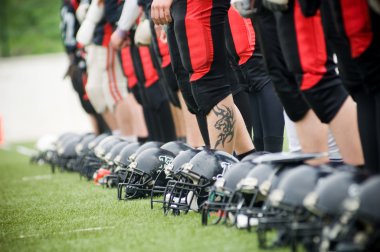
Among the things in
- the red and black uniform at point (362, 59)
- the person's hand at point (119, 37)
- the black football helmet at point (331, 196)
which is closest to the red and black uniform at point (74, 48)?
the person's hand at point (119, 37)

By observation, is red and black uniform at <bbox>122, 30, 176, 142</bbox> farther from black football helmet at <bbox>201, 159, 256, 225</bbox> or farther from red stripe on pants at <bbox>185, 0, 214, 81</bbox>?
black football helmet at <bbox>201, 159, 256, 225</bbox>

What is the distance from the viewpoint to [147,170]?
4.10 meters

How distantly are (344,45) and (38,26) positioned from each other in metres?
21.4

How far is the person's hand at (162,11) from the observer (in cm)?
375

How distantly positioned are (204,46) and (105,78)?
3300mm

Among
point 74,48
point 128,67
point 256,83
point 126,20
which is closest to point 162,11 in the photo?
point 256,83

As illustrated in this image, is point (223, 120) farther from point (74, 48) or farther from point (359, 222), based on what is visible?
point (74, 48)

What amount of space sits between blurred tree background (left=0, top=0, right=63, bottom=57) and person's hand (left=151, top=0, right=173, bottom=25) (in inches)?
727

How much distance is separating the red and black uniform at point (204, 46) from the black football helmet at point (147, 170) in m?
0.56

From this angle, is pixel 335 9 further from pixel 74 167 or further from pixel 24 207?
pixel 74 167

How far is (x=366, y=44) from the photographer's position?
257 centimetres

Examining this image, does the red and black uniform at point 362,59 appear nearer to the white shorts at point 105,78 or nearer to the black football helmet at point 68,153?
the white shorts at point 105,78

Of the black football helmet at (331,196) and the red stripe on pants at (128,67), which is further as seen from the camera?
the red stripe on pants at (128,67)

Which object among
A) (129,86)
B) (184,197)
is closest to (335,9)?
(184,197)
